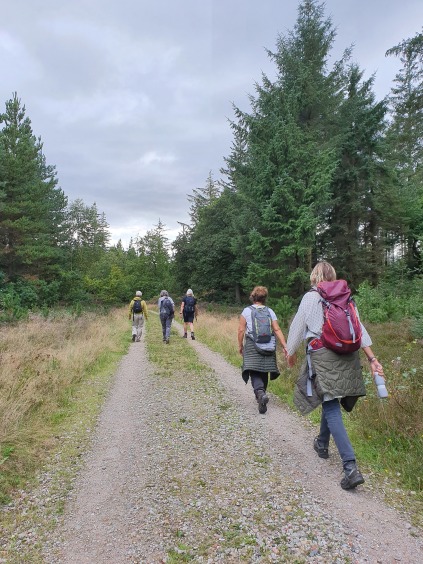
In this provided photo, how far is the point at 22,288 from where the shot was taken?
23.3m

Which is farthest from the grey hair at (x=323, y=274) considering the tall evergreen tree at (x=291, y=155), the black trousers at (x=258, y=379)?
the tall evergreen tree at (x=291, y=155)

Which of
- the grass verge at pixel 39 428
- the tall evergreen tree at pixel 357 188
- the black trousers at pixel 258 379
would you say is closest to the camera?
the grass verge at pixel 39 428

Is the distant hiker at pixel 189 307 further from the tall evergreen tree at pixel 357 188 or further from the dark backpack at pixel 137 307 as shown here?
→ the tall evergreen tree at pixel 357 188

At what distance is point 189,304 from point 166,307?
4.67 feet

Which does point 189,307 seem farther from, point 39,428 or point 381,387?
point 381,387

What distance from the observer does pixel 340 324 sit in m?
3.01

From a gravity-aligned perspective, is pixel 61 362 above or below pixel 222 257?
below

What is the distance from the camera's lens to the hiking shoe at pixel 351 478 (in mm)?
2900

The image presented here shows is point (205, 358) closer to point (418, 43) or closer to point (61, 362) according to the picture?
point (61, 362)

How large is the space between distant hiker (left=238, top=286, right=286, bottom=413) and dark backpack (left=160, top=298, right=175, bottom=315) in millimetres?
7556

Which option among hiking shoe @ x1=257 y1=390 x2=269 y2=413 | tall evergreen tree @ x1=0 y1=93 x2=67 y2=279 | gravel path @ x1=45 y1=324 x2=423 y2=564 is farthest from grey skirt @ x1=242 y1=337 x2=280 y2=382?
tall evergreen tree @ x1=0 y1=93 x2=67 y2=279

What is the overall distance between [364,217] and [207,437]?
2192cm

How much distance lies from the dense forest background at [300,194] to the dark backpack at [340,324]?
9.82 meters

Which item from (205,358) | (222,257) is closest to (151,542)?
(205,358)
